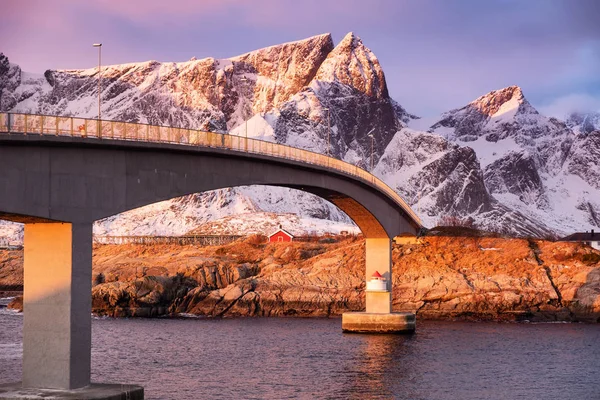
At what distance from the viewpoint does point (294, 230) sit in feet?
563

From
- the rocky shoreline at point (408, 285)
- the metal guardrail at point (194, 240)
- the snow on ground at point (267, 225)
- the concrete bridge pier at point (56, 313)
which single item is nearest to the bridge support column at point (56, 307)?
the concrete bridge pier at point (56, 313)

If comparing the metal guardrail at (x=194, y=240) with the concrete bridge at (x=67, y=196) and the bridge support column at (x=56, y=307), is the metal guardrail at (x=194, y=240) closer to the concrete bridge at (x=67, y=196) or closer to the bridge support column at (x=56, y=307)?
the concrete bridge at (x=67, y=196)

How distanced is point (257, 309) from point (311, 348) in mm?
30684

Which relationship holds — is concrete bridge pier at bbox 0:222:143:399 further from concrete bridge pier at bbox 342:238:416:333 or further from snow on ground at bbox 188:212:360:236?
snow on ground at bbox 188:212:360:236

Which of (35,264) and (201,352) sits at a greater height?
(35,264)

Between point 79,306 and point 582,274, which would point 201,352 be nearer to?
point 79,306

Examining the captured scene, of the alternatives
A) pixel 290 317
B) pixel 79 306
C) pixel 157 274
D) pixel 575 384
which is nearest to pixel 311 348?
pixel 575 384

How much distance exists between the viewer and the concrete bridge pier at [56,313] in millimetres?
35688

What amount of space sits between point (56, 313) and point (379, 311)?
4745 cm

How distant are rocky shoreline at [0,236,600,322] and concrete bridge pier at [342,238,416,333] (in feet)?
46.7

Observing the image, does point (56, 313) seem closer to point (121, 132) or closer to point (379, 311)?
point (121, 132)

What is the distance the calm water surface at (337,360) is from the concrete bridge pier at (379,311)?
1.36m

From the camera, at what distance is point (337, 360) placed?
2410 inches

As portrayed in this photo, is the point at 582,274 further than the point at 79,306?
Yes
